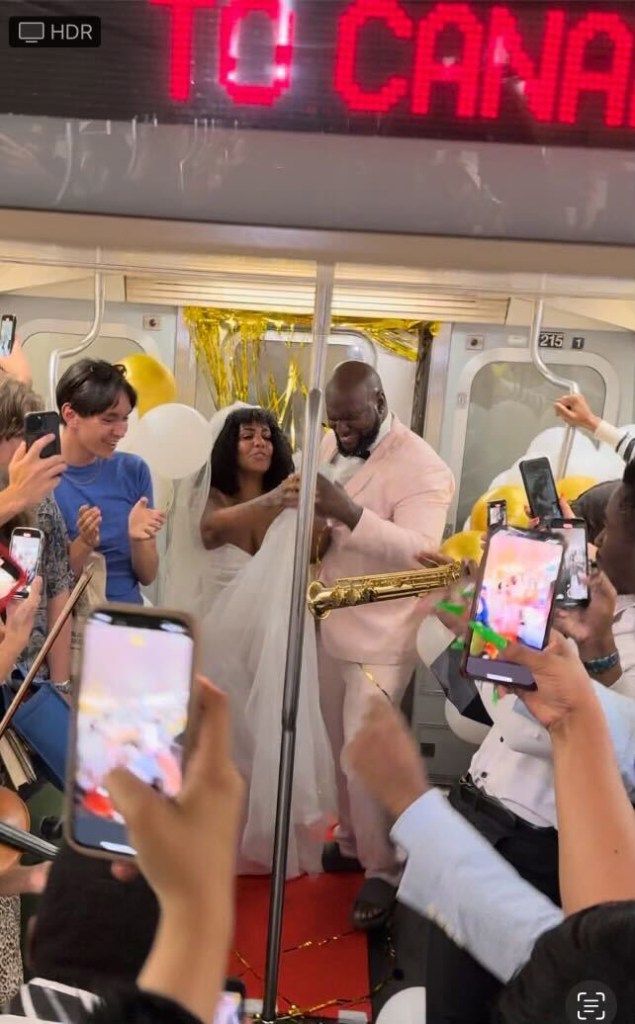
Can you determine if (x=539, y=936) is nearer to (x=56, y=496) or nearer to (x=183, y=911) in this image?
(x=183, y=911)

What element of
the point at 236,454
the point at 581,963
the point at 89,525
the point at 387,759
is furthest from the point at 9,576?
the point at 581,963

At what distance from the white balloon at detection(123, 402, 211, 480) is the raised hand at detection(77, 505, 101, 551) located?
93mm

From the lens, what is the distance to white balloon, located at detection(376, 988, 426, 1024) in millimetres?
1002

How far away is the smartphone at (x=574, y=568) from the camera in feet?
2.96

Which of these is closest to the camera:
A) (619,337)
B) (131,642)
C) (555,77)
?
(555,77)

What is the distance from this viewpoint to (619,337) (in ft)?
3.02

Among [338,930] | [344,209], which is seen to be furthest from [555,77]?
[338,930]

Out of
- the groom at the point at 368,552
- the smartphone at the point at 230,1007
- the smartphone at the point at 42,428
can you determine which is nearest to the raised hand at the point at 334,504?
the groom at the point at 368,552

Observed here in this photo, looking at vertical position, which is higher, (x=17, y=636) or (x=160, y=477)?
(x=160, y=477)

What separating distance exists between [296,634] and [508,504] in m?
0.33

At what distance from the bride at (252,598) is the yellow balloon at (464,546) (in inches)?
7.9

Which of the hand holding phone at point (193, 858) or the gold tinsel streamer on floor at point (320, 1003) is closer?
the hand holding phone at point (193, 858)

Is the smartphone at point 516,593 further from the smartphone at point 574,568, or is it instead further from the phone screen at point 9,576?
the phone screen at point 9,576

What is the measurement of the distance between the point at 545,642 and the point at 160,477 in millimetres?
516
